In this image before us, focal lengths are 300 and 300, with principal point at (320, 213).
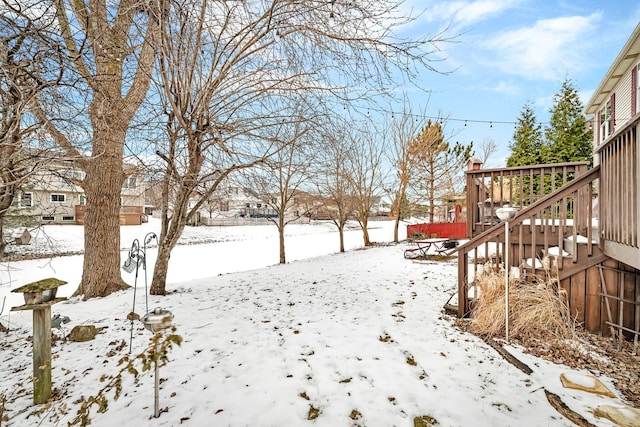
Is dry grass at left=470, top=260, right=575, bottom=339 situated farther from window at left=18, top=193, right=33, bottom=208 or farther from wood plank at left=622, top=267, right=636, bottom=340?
window at left=18, top=193, right=33, bottom=208

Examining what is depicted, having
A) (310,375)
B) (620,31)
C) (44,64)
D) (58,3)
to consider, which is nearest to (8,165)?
(44,64)

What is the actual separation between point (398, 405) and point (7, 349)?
178 inches

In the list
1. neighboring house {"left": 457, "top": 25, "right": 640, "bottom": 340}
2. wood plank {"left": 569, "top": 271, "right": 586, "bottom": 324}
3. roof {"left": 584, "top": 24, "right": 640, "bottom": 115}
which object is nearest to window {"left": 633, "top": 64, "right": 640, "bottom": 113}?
roof {"left": 584, "top": 24, "right": 640, "bottom": 115}

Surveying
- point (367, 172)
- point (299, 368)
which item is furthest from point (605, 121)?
point (299, 368)

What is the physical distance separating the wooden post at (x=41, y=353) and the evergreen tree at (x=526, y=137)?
15.1 metres

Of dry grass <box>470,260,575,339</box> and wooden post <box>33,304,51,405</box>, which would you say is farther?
dry grass <box>470,260,575,339</box>

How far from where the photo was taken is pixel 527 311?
11.3 ft

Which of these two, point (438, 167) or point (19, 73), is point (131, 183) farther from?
point (438, 167)

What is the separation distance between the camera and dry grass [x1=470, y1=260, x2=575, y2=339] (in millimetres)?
3379

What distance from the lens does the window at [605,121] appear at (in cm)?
962

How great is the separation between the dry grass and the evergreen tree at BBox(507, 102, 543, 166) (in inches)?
441

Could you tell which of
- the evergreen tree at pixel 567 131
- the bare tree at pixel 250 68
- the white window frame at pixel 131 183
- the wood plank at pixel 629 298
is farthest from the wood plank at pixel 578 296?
the evergreen tree at pixel 567 131

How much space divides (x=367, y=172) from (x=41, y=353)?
44.5ft

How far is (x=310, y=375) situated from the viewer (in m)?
2.62
